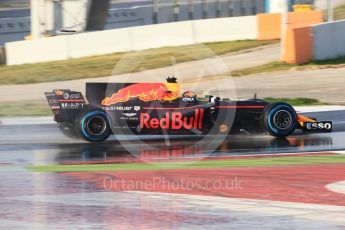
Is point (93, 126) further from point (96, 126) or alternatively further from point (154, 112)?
point (154, 112)

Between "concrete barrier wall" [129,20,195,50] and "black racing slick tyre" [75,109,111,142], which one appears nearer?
"black racing slick tyre" [75,109,111,142]

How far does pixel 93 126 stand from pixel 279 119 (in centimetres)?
302

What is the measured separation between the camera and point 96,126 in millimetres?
13578

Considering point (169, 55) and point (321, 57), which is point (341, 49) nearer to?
point (321, 57)

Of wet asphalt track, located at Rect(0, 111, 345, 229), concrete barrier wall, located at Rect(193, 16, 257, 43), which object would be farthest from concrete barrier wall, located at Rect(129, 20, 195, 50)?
wet asphalt track, located at Rect(0, 111, 345, 229)

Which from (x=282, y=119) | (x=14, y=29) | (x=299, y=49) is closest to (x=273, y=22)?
(x=299, y=49)

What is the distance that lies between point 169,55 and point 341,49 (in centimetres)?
582

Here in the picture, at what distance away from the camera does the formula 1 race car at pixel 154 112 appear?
13.3m

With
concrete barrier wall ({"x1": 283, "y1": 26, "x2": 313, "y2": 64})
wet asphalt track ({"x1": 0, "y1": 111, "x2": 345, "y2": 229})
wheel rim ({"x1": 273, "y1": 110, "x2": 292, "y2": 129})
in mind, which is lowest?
wet asphalt track ({"x1": 0, "y1": 111, "x2": 345, "y2": 229})

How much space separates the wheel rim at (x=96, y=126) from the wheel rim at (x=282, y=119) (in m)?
2.76

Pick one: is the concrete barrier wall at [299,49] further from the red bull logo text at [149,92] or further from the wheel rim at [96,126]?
the wheel rim at [96,126]

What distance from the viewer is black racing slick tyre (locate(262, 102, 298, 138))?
13.7m

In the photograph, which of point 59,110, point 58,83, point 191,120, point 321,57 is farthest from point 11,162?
point 321,57

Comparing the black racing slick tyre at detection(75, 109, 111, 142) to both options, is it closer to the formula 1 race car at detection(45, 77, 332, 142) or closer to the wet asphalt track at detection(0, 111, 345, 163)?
the formula 1 race car at detection(45, 77, 332, 142)
